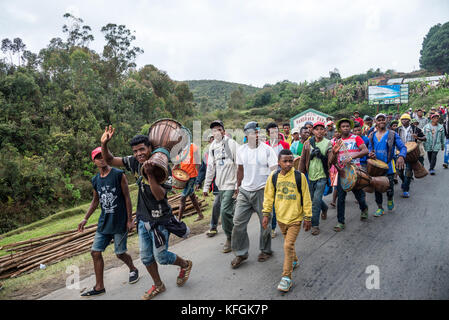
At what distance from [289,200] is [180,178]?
2910mm

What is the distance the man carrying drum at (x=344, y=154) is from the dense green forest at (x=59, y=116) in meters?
12.9

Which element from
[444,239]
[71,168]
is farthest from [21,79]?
[444,239]

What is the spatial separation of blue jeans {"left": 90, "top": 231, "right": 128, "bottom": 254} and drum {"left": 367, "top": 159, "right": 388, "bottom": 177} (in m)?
4.82

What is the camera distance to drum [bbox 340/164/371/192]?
5203mm

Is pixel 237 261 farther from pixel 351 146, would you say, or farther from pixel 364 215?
pixel 351 146

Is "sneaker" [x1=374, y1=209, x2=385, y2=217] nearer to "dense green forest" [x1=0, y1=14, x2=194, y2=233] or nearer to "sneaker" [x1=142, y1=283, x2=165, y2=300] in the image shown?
"sneaker" [x1=142, y1=283, x2=165, y2=300]

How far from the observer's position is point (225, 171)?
476 centimetres

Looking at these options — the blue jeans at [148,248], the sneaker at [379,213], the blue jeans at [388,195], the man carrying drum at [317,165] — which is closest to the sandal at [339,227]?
the man carrying drum at [317,165]

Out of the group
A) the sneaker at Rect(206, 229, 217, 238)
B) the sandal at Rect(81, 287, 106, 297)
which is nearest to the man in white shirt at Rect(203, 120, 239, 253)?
the sneaker at Rect(206, 229, 217, 238)

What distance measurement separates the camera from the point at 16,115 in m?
18.0

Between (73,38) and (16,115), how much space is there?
14223 mm

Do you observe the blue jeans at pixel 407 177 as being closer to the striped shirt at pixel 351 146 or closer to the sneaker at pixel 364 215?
the sneaker at pixel 364 215

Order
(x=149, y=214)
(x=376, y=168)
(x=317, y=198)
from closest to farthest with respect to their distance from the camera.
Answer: (x=149, y=214)
(x=317, y=198)
(x=376, y=168)

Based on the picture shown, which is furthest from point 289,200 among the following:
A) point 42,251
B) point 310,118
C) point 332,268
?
point 310,118
